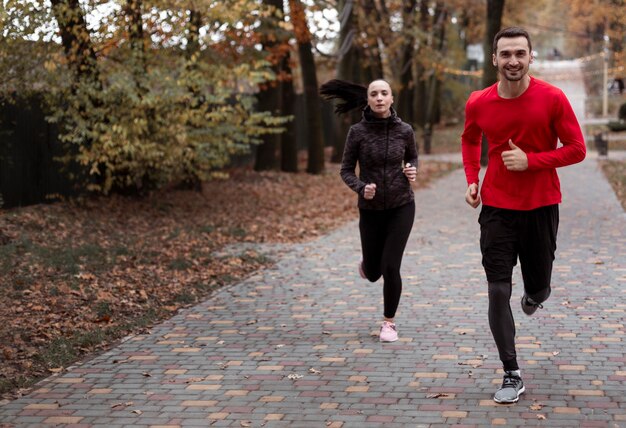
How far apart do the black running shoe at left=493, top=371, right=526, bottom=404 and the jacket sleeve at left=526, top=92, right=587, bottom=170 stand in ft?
3.99

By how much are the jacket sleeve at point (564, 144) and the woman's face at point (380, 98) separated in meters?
1.98

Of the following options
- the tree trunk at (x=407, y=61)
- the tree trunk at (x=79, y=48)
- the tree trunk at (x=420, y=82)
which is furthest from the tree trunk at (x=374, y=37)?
the tree trunk at (x=79, y=48)

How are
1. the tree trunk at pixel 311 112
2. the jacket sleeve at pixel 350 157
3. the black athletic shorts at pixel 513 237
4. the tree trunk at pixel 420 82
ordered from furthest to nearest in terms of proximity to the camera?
the tree trunk at pixel 420 82 → the tree trunk at pixel 311 112 → the jacket sleeve at pixel 350 157 → the black athletic shorts at pixel 513 237

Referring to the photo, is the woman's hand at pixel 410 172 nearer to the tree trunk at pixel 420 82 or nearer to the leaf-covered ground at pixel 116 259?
the leaf-covered ground at pixel 116 259

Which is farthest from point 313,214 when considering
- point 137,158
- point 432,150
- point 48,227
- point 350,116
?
point 432,150

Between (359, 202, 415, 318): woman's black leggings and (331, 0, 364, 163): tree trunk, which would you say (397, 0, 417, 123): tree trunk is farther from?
(359, 202, 415, 318): woman's black leggings

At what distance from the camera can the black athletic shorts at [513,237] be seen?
6.04m

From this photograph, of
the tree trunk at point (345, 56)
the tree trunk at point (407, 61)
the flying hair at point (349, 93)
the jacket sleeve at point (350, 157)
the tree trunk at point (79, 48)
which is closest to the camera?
the jacket sleeve at point (350, 157)

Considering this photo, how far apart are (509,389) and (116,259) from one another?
6.67 metres

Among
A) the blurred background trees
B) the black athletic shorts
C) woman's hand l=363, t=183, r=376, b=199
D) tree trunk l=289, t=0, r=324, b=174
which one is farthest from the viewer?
tree trunk l=289, t=0, r=324, b=174

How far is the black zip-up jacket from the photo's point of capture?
779 centimetres

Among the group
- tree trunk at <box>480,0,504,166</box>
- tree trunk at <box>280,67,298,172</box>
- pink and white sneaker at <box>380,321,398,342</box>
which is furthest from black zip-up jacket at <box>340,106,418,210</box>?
tree trunk at <box>480,0,504,166</box>

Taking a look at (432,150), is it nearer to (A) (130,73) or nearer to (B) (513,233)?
(A) (130,73)

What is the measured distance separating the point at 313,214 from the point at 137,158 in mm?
4245
